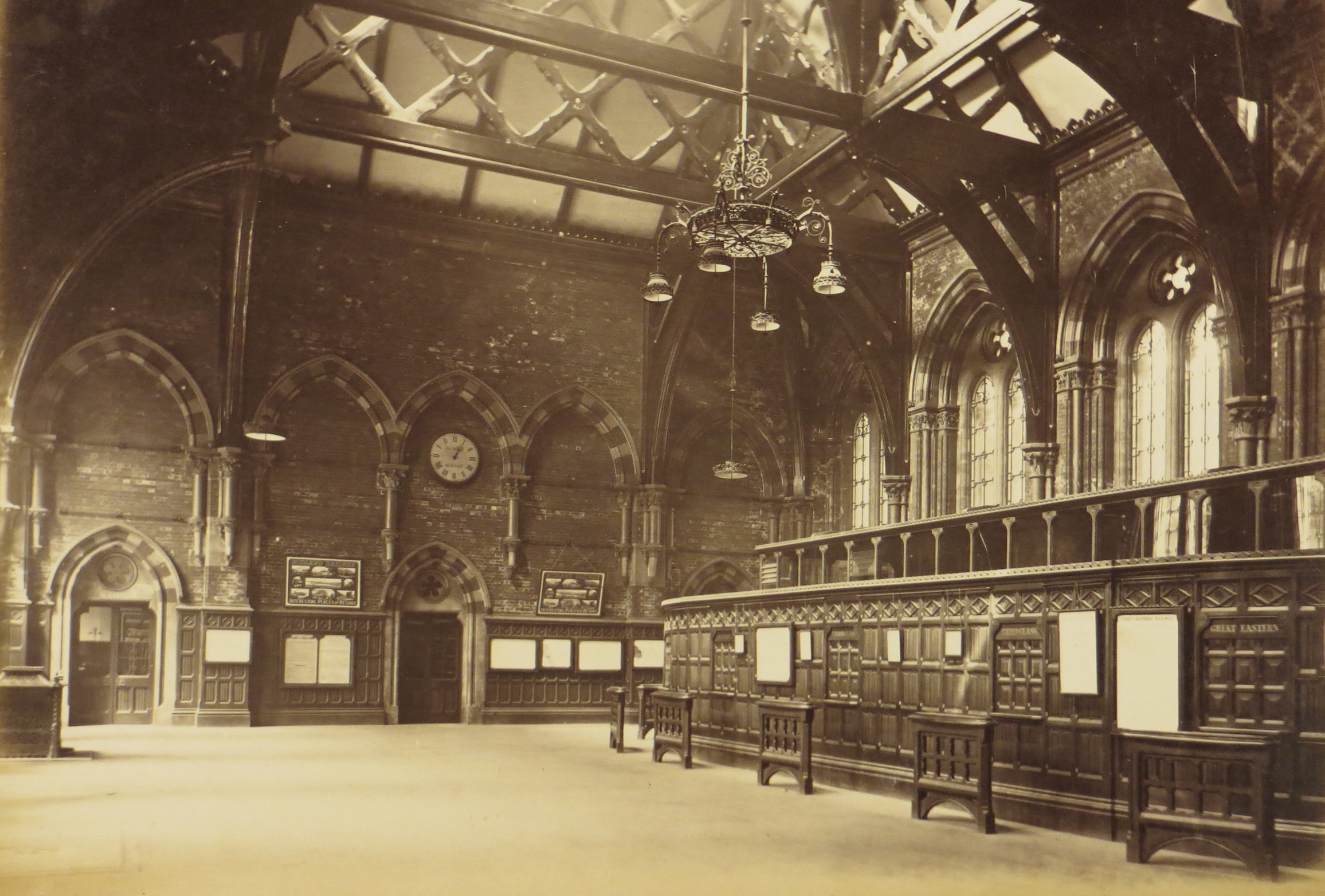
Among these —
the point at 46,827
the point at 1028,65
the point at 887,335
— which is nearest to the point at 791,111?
the point at 1028,65

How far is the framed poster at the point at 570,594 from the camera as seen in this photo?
17.6 meters

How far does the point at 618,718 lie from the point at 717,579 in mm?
6443

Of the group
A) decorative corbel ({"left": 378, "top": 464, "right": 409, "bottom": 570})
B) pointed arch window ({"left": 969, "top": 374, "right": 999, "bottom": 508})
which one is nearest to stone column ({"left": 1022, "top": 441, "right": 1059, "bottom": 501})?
pointed arch window ({"left": 969, "top": 374, "right": 999, "bottom": 508})

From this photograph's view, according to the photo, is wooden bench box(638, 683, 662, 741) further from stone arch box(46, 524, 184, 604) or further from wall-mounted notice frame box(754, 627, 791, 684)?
stone arch box(46, 524, 184, 604)

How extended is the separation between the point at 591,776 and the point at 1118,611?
4944 millimetres

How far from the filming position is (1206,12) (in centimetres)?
1137

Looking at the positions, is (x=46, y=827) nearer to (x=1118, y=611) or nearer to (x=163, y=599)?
(x=1118, y=611)

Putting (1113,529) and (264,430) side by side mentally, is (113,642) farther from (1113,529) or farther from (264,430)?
(1113,529)

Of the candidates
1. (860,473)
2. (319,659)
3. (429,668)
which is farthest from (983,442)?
(319,659)

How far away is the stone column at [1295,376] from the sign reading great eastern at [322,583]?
12043 millimetres

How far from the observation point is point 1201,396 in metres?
12.5

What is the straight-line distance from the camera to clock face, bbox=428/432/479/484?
676 inches

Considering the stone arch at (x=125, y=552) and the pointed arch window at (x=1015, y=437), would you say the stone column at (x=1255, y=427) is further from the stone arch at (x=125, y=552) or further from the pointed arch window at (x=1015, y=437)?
the stone arch at (x=125, y=552)

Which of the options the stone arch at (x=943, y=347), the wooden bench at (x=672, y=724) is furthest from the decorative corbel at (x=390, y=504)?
the stone arch at (x=943, y=347)
